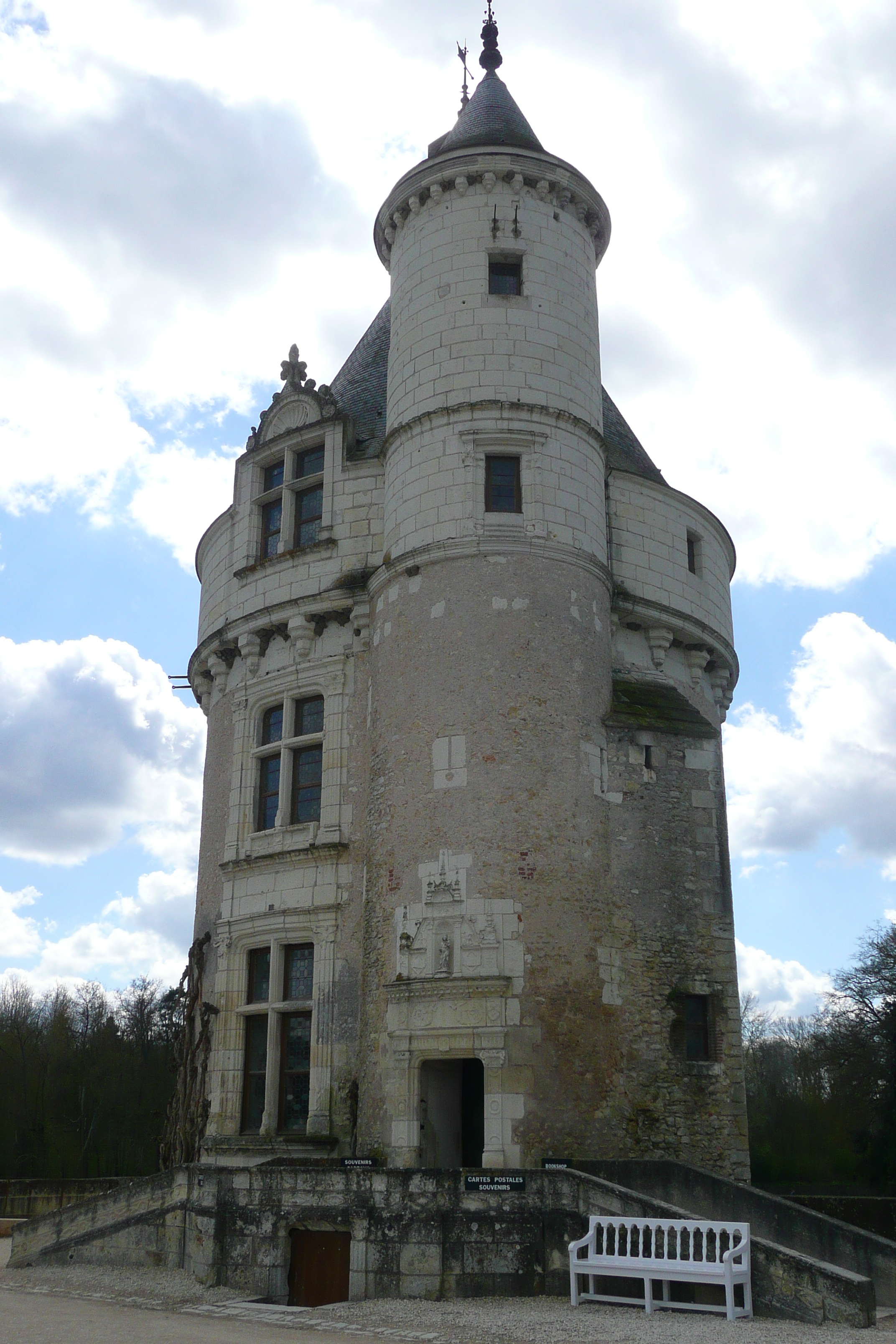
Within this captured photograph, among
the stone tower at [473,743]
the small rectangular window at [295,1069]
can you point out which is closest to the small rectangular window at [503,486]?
the stone tower at [473,743]

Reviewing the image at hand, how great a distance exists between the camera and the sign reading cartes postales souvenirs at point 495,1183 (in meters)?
11.9

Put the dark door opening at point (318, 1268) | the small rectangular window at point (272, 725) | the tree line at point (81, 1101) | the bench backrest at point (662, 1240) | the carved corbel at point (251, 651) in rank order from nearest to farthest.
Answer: the bench backrest at point (662, 1240)
the dark door opening at point (318, 1268)
the small rectangular window at point (272, 725)
the carved corbel at point (251, 651)
the tree line at point (81, 1101)

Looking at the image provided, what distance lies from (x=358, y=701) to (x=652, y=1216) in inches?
381

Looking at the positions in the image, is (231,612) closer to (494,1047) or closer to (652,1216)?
(494,1047)

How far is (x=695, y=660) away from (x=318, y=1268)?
12.0 metres

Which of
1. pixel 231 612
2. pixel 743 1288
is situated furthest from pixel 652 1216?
pixel 231 612

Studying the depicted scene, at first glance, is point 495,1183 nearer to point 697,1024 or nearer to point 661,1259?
point 661,1259

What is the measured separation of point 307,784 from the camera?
19891 mm

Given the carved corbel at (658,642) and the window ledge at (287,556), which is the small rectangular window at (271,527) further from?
the carved corbel at (658,642)

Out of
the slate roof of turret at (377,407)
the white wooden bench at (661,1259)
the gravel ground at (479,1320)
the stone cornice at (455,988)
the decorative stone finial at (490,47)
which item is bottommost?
the gravel ground at (479,1320)

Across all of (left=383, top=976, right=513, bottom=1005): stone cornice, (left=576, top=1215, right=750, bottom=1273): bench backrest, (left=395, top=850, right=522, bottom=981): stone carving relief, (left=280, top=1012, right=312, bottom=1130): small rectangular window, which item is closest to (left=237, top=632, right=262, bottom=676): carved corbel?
(left=280, top=1012, right=312, bottom=1130): small rectangular window

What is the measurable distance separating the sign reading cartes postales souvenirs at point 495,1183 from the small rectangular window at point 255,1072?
7356mm

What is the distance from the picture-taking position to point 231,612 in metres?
21.9

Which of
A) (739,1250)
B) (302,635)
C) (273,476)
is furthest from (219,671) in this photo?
(739,1250)
